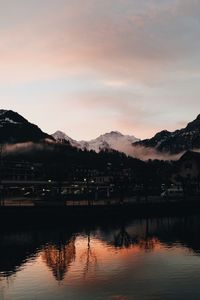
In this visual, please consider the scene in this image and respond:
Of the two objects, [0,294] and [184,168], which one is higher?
[184,168]

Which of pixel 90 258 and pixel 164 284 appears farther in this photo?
pixel 90 258

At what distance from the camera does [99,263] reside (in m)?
51.4

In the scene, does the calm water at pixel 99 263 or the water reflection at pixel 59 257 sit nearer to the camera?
the calm water at pixel 99 263

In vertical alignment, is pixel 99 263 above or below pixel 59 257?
below

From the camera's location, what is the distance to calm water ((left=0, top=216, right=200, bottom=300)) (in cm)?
3947

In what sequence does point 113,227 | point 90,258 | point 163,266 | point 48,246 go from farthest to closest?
point 113,227 → point 48,246 → point 90,258 → point 163,266

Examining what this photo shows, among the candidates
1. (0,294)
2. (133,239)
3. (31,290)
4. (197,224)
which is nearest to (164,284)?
(31,290)

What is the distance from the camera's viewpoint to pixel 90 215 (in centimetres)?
9388

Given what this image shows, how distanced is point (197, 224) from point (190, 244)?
2604 centimetres

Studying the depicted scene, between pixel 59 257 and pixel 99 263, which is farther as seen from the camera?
pixel 59 257

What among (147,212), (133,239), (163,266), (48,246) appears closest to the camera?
(163,266)

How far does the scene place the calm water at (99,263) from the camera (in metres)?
39.5

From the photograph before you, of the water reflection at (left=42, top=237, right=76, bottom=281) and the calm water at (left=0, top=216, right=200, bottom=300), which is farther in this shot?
the water reflection at (left=42, top=237, right=76, bottom=281)

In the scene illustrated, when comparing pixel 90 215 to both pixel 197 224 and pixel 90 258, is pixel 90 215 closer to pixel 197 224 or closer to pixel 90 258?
pixel 197 224
